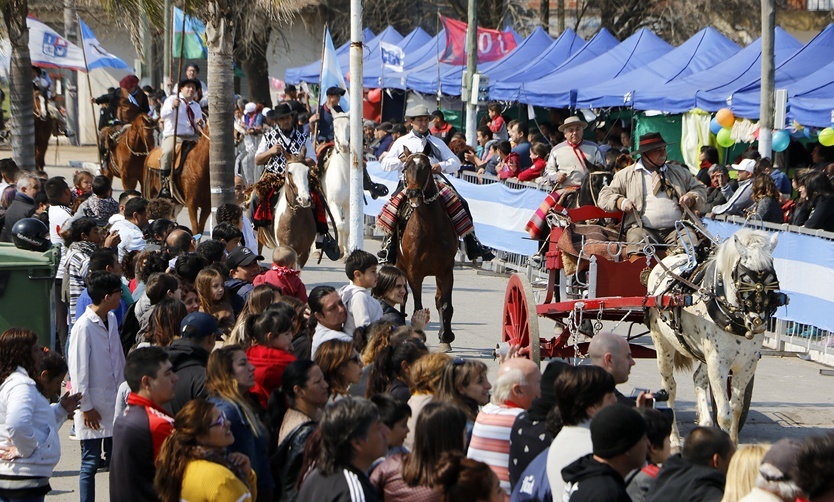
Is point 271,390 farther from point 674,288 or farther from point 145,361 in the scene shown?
point 674,288

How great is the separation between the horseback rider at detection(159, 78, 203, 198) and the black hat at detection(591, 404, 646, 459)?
13.8 m

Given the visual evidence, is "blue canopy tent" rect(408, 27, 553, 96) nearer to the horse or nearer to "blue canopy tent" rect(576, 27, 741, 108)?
"blue canopy tent" rect(576, 27, 741, 108)

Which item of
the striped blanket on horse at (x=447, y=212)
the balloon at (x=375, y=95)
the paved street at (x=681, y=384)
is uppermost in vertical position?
the balloon at (x=375, y=95)

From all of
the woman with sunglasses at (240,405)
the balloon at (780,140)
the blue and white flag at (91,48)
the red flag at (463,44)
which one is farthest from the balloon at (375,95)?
the woman with sunglasses at (240,405)

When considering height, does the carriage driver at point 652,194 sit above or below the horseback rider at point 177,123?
below

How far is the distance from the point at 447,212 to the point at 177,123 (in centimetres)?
694

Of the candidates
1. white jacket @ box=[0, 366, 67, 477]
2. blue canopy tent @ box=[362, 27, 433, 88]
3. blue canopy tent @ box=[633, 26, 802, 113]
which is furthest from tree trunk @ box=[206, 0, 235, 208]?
blue canopy tent @ box=[362, 27, 433, 88]

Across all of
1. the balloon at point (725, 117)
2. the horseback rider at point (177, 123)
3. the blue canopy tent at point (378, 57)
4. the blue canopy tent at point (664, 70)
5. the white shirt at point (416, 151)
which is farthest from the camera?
the blue canopy tent at point (378, 57)

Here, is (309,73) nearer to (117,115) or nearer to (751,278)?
(117,115)

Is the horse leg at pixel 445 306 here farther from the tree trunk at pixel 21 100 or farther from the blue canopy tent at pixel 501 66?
the blue canopy tent at pixel 501 66

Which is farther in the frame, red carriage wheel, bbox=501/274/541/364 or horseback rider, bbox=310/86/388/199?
horseback rider, bbox=310/86/388/199

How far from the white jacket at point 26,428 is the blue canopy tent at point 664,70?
16.5 meters

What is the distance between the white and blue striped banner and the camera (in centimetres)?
1237

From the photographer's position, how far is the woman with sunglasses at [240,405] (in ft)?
18.7
